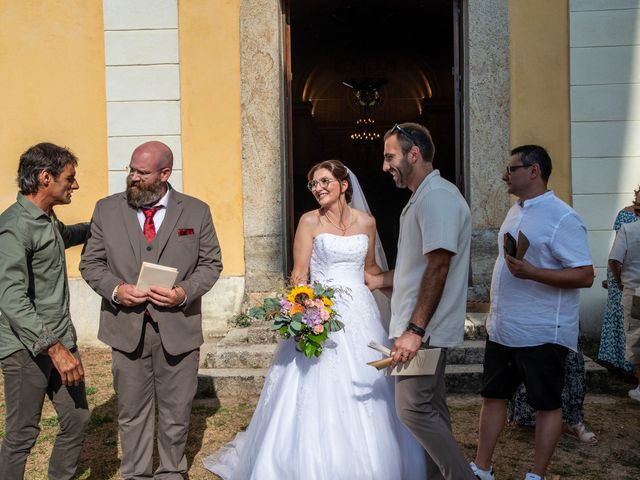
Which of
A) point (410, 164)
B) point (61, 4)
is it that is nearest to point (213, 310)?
point (61, 4)

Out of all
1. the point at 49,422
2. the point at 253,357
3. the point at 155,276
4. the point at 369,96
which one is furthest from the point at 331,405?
the point at 369,96

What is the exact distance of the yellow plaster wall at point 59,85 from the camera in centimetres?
743

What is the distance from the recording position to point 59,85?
7.45m

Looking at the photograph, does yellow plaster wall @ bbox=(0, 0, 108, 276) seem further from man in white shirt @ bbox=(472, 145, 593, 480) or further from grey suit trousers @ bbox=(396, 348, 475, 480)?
grey suit trousers @ bbox=(396, 348, 475, 480)

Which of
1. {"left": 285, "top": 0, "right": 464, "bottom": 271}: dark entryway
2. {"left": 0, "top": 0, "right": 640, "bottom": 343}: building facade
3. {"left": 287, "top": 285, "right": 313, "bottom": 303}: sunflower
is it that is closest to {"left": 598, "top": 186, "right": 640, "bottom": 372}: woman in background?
Answer: {"left": 0, "top": 0, "right": 640, "bottom": 343}: building facade

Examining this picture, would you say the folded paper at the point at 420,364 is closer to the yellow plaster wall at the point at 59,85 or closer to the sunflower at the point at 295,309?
the sunflower at the point at 295,309

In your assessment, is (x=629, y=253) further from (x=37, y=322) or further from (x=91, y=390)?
Answer: (x=91, y=390)

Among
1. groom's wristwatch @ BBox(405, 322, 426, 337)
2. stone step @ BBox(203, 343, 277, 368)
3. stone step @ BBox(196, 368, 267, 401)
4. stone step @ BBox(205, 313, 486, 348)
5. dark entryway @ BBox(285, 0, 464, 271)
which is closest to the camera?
groom's wristwatch @ BBox(405, 322, 426, 337)

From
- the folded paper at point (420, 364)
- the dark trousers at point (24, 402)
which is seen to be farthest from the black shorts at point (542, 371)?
the dark trousers at point (24, 402)

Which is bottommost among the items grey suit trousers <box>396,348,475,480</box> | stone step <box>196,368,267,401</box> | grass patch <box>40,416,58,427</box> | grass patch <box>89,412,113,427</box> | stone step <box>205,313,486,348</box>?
grass patch <box>89,412,113,427</box>

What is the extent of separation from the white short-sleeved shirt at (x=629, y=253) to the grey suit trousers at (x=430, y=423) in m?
2.89

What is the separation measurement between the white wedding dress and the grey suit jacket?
2.06ft

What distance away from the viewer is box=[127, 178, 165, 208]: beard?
3.74m

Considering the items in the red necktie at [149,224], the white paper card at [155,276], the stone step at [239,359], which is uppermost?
the red necktie at [149,224]
